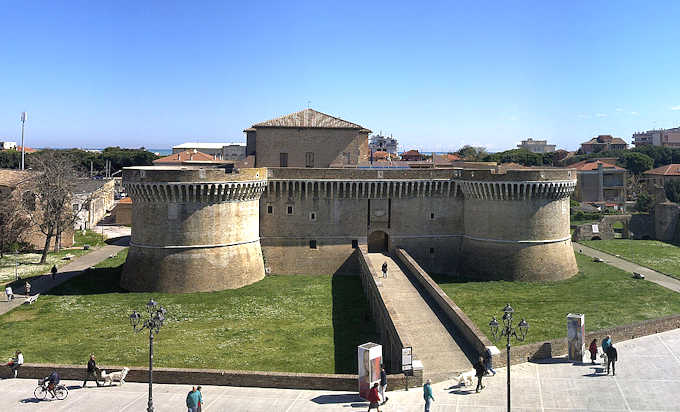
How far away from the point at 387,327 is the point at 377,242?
18.3 meters

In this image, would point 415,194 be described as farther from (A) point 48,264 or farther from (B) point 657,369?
(A) point 48,264

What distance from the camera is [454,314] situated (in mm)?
25922

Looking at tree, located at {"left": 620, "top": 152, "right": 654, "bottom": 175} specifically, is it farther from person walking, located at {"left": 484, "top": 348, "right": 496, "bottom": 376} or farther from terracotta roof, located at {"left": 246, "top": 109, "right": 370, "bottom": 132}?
person walking, located at {"left": 484, "top": 348, "right": 496, "bottom": 376}

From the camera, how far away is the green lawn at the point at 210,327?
24.4 m

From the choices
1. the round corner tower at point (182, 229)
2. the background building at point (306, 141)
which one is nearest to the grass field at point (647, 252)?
the background building at point (306, 141)

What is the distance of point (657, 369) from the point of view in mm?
22172

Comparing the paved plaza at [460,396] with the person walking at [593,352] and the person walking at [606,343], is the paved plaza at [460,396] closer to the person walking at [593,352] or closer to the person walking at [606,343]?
the person walking at [593,352]

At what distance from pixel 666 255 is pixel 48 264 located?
5478 centimetres

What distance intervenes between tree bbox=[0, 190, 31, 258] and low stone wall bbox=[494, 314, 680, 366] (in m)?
43.3

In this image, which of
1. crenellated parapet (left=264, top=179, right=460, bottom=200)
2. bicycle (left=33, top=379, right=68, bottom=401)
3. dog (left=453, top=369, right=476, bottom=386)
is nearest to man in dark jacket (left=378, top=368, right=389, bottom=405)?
dog (left=453, top=369, right=476, bottom=386)

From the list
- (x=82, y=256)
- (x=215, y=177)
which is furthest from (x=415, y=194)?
(x=82, y=256)

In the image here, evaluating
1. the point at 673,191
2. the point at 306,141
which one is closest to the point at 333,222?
the point at 306,141

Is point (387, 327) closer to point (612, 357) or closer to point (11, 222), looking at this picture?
point (612, 357)

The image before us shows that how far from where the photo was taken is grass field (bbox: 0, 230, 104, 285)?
40.5m
